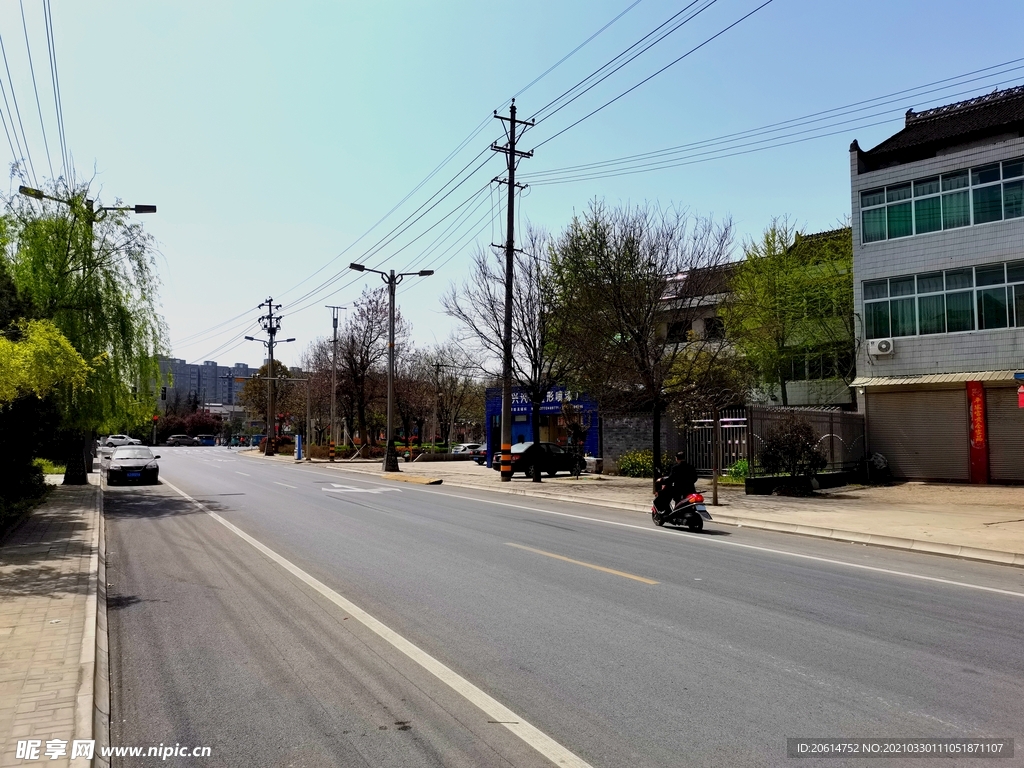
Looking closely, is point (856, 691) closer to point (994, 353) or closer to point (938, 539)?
point (938, 539)

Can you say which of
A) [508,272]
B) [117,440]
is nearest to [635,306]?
[508,272]

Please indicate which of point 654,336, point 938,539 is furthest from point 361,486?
point 938,539

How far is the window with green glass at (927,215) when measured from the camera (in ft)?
81.8

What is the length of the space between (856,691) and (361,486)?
2194cm

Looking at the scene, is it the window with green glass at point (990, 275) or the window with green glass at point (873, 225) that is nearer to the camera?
the window with green glass at point (990, 275)

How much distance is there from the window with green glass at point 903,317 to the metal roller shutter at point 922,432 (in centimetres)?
213

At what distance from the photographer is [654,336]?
25641 millimetres

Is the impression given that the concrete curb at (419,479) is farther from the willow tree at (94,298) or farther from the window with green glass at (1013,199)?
the window with green glass at (1013,199)

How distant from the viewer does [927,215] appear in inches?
992

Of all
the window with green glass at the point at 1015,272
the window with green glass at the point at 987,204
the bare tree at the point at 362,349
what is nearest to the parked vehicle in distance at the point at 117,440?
the bare tree at the point at 362,349

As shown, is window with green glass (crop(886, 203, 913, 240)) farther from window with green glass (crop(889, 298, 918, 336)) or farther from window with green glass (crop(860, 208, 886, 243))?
window with green glass (crop(889, 298, 918, 336))

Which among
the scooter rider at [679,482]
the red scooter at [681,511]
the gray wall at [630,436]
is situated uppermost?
the gray wall at [630,436]

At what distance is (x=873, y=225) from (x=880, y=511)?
44.8 feet

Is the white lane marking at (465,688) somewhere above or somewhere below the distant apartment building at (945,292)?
below
